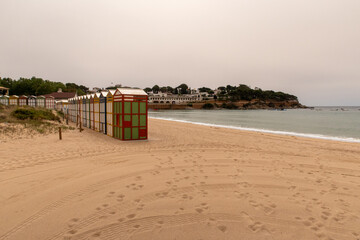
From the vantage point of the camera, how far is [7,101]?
136ft

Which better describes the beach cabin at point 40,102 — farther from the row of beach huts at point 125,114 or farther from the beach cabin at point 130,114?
the beach cabin at point 130,114

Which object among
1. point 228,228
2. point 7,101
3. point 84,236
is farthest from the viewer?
point 7,101

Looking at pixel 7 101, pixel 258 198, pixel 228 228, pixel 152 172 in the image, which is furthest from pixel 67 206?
pixel 7 101

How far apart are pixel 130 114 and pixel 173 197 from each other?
8779 mm

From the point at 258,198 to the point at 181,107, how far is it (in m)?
128

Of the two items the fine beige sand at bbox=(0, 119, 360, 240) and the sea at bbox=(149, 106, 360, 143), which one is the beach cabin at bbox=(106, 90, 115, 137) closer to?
the fine beige sand at bbox=(0, 119, 360, 240)

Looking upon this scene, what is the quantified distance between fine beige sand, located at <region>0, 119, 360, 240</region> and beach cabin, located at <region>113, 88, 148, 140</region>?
4254 mm

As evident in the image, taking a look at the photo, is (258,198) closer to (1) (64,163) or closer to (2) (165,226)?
(2) (165,226)

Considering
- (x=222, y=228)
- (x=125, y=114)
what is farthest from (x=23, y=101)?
(x=222, y=228)

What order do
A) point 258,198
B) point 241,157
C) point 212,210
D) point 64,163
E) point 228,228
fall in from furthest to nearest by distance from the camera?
1. point 241,157
2. point 64,163
3. point 258,198
4. point 212,210
5. point 228,228

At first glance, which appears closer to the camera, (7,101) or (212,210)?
(212,210)

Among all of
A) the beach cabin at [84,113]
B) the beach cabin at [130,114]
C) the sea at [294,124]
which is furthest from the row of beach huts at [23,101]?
the beach cabin at [130,114]

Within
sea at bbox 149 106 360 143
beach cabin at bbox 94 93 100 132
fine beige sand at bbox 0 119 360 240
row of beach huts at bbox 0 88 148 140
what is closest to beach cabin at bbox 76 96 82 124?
beach cabin at bbox 94 93 100 132

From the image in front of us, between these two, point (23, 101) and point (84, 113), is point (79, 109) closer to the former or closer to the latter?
point (84, 113)
